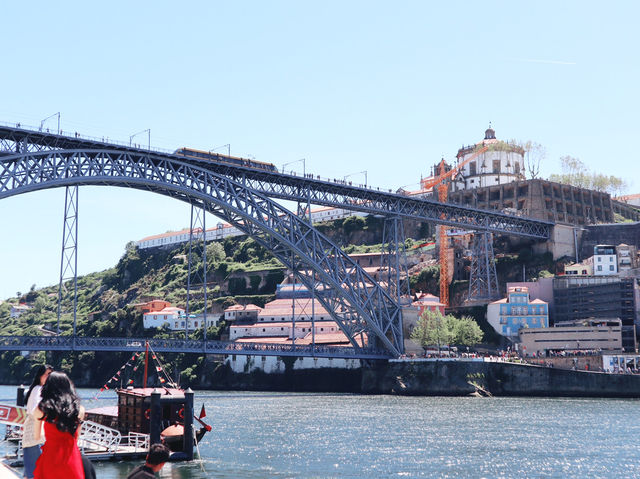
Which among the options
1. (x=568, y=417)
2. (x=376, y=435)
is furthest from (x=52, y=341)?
(x=568, y=417)

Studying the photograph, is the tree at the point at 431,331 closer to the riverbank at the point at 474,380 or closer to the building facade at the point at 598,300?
the riverbank at the point at 474,380

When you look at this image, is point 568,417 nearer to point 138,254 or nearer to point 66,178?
point 66,178

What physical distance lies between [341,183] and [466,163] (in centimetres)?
4691

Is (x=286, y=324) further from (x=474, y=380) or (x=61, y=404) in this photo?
(x=61, y=404)

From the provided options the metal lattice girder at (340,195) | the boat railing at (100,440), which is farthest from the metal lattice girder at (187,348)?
the boat railing at (100,440)

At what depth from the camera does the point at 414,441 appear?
35719 mm

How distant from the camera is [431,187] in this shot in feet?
378

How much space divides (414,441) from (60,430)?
100ft

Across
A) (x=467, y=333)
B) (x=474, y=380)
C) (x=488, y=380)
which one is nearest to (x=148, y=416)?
(x=474, y=380)

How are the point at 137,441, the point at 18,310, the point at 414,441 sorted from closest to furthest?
the point at 137,441 < the point at 414,441 < the point at 18,310

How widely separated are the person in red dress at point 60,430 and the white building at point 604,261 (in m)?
80.2

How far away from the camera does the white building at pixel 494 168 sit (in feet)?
Result: 356

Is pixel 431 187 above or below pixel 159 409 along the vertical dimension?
above

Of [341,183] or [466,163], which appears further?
[466,163]
